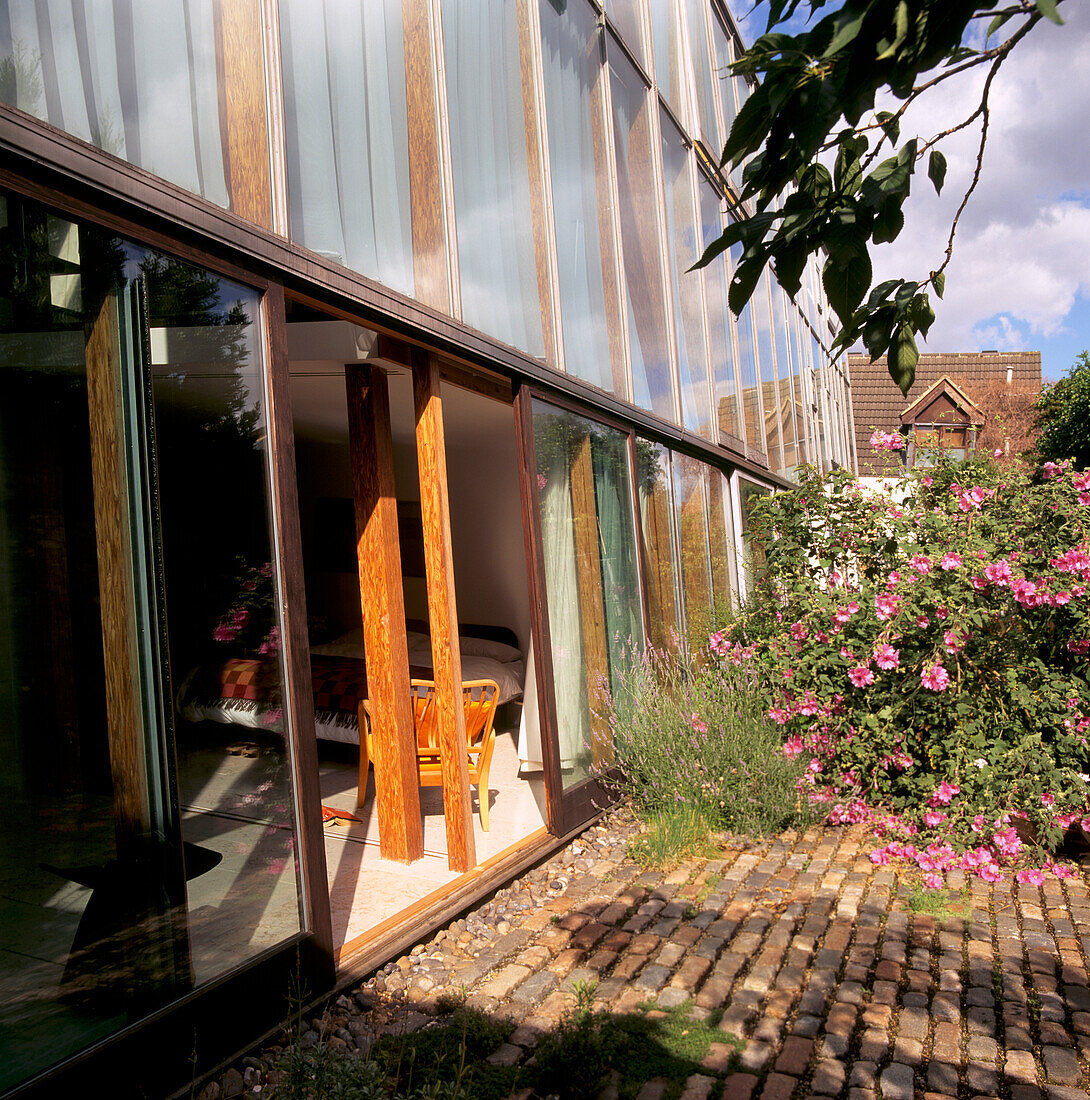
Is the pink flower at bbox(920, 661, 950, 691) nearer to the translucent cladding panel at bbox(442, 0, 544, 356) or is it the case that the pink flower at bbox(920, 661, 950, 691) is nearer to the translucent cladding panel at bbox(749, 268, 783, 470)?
the translucent cladding panel at bbox(442, 0, 544, 356)

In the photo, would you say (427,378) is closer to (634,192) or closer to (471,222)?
(471,222)

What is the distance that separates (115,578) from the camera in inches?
87.9

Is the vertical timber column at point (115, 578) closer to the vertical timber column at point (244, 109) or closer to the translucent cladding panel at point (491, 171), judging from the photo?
the vertical timber column at point (244, 109)

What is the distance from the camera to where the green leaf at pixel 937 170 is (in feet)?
4.40

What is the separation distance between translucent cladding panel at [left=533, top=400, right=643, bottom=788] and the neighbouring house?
0.03 metres

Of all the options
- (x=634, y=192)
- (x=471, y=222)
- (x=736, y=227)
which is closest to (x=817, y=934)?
(x=736, y=227)

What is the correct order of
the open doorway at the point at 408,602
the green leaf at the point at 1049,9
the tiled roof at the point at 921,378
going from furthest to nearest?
the tiled roof at the point at 921,378, the open doorway at the point at 408,602, the green leaf at the point at 1049,9

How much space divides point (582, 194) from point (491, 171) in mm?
1290

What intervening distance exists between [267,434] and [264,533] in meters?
0.31

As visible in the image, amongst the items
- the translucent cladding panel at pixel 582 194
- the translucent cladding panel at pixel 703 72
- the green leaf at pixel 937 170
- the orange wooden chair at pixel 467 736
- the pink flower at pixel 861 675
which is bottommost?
the orange wooden chair at pixel 467 736

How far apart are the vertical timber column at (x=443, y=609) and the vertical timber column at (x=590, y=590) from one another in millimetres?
1216

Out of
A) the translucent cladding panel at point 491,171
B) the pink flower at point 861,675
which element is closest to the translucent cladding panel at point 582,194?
the translucent cladding panel at point 491,171

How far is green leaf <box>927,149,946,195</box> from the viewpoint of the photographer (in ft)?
4.40

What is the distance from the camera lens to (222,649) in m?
2.54
